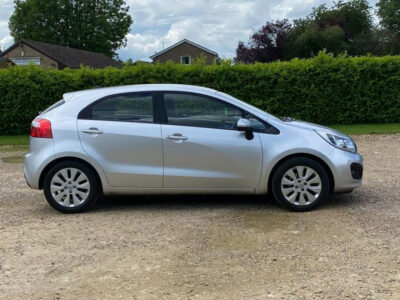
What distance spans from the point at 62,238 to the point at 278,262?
7.81 feet

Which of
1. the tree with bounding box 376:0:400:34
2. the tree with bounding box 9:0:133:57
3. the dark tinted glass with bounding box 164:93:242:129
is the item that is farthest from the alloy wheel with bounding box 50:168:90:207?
the tree with bounding box 9:0:133:57

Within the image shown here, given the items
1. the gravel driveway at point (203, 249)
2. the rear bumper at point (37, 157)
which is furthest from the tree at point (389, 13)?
the rear bumper at point (37, 157)

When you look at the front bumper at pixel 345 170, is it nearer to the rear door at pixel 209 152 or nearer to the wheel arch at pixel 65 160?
the rear door at pixel 209 152

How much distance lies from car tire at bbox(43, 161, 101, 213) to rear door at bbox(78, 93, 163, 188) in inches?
9.0

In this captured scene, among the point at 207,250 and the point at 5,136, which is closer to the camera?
the point at 207,250

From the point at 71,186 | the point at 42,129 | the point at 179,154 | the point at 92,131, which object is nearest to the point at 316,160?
the point at 179,154

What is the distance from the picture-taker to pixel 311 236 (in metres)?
4.96

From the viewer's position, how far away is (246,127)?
19.0 feet

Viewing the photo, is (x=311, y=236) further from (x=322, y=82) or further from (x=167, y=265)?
(x=322, y=82)

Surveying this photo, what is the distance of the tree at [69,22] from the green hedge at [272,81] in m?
50.5

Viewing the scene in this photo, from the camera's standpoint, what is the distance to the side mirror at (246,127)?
228 inches

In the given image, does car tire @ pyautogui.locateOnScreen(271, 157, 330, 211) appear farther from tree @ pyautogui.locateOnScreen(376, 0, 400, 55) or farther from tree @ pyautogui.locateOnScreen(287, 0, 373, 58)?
tree @ pyautogui.locateOnScreen(376, 0, 400, 55)

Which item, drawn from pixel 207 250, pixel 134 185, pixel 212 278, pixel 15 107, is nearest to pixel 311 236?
pixel 207 250

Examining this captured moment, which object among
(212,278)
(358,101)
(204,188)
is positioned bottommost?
(212,278)
